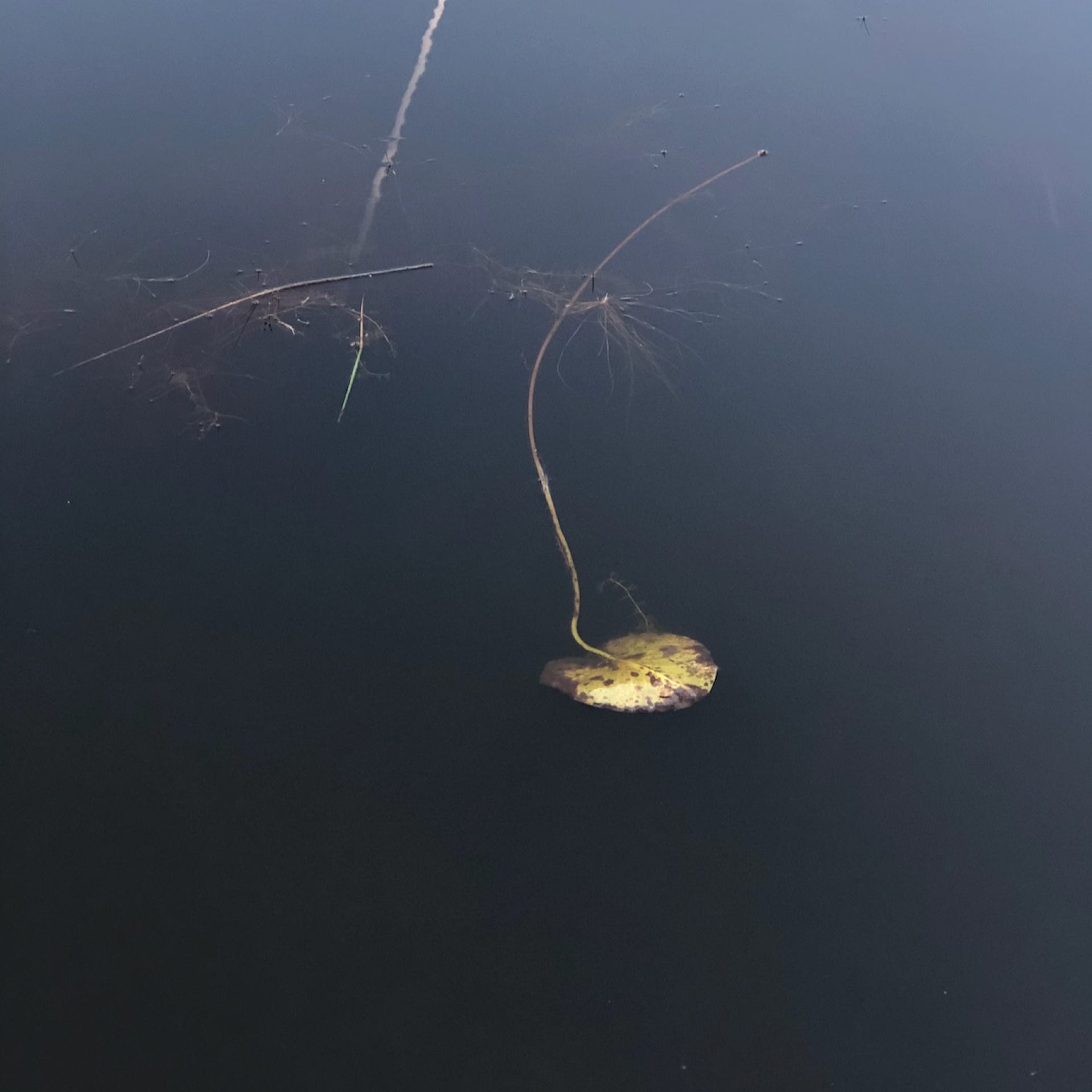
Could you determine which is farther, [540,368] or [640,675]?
[540,368]

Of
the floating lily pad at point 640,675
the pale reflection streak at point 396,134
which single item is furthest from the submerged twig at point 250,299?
the floating lily pad at point 640,675

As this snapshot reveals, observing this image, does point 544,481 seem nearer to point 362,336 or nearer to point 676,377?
point 676,377

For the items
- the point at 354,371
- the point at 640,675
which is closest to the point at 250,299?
the point at 354,371

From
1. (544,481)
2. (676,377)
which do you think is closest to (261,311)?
(544,481)

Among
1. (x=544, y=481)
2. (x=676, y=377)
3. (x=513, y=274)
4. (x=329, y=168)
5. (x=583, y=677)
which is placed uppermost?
(x=329, y=168)

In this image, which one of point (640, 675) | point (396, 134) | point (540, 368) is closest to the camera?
point (640, 675)

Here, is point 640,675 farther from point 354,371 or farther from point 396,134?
point 396,134
